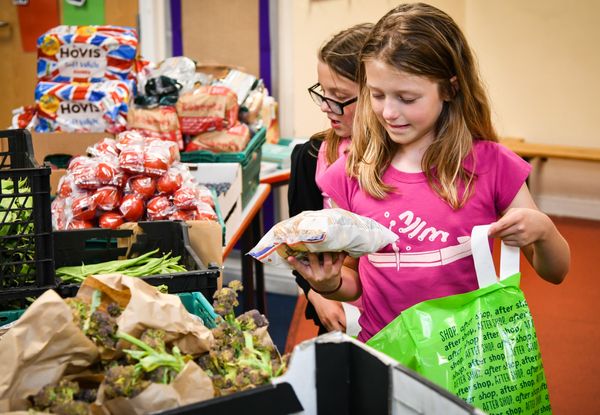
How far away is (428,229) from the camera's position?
169 centimetres

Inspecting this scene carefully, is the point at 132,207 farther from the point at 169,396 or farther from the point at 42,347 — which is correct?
the point at 169,396

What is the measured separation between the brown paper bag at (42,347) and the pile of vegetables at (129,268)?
2.33 ft

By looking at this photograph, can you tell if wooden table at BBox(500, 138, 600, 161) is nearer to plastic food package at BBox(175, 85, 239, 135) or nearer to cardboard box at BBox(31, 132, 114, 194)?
plastic food package at BBox(175, 85, 239, 135)

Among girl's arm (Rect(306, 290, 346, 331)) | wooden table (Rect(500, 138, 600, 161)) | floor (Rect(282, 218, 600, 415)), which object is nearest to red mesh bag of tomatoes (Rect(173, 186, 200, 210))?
girl's arm (Rect(306, 290, 346, 331))

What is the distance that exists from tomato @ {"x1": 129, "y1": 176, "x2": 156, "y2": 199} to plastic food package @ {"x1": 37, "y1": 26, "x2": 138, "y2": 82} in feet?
3.12

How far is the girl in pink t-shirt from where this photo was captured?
164 cm

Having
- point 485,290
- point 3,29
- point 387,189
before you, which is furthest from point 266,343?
point 3,29

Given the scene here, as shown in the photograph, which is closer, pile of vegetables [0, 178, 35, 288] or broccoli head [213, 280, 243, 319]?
broccoli head [213, 280, 243, 319]

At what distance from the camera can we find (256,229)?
3.63 metres

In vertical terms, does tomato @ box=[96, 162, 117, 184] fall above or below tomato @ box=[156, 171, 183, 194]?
above

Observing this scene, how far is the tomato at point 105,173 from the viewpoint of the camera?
233 centimetres

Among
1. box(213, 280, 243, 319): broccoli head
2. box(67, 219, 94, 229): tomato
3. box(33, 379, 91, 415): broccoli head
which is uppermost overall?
box(213, 280, 243, 319): broccoli head

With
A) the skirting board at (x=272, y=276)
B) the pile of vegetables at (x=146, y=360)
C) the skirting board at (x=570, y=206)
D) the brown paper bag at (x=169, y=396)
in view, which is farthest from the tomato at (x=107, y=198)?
the skirting board at (x=570, y=206)

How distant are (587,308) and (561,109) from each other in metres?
1.76
